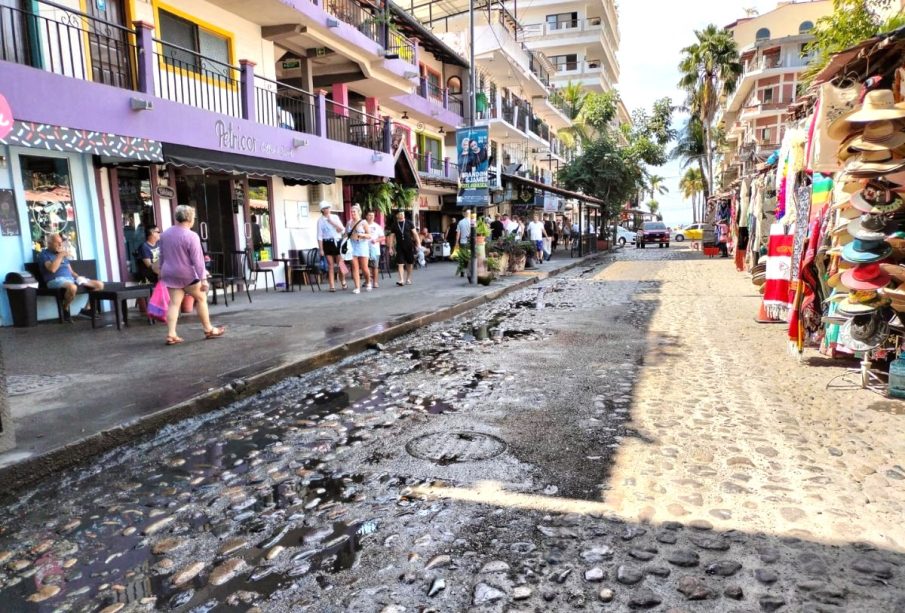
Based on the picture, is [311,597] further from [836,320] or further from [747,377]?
[836,320]

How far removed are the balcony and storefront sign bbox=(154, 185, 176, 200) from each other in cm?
130

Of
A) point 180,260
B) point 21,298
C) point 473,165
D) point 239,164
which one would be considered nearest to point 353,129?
point 473,165

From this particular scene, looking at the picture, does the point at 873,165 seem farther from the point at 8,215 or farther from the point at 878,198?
the point at 8,215

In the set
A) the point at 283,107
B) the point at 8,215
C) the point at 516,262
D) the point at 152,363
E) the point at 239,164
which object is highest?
the point at 283,107

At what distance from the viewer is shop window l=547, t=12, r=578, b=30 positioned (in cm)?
5816

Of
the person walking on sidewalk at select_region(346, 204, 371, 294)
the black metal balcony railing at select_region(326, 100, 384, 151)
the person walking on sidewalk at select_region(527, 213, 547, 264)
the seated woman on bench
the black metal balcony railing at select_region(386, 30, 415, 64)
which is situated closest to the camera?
the seated woman on bench

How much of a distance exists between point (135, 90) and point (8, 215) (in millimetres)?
3171

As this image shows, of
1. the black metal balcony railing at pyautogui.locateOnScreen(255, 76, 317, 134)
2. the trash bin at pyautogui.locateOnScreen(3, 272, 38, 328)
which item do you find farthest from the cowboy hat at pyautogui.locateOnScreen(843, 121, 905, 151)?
the black metal balcony railing at pyautogui.locateOnScreen(255, 76, 317, 134)

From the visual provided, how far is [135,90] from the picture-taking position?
10.8m

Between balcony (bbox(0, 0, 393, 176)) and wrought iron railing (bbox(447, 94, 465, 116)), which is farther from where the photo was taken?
wrought iron railing (bbox(447, 94, 465, 116))

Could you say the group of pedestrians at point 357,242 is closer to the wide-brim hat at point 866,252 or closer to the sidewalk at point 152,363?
the sidewalk at point 152,363

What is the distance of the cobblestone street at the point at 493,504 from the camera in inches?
98.9

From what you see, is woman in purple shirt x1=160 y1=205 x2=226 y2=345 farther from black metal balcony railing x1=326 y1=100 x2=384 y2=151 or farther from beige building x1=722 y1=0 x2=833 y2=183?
beige building x1=722 y1=0 x2=833 y2=183

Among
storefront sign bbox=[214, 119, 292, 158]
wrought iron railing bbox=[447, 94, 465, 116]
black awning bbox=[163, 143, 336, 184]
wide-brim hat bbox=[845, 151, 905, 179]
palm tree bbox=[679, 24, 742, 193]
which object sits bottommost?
wide-brim hat bbox=[845, 151, 905, 179]
